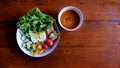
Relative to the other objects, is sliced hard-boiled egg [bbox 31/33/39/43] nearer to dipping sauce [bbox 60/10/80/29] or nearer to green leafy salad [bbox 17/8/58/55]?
green leafy salad [bbox 17/8/58/55]

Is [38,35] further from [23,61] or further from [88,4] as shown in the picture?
[88,4]

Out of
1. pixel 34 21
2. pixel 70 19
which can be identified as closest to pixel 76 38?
pixel 70 19

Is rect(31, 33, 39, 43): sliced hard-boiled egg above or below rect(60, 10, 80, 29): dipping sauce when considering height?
below

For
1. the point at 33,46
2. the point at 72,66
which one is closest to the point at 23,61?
the point at 33,46

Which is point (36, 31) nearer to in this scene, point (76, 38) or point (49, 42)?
point (49, 42)

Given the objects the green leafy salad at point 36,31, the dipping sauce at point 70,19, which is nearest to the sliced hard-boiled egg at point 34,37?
the green leafy salad at point 36,31

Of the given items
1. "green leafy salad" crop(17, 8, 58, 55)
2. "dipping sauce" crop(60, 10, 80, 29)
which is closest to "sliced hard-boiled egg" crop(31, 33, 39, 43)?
"green leafy salad" crop(17, 8, 58, 55)
